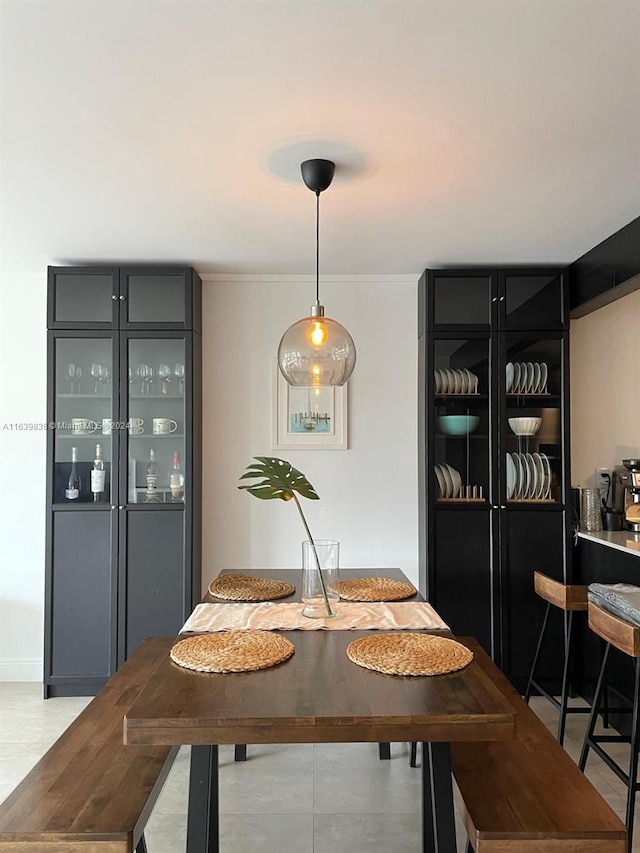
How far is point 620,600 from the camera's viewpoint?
288cm

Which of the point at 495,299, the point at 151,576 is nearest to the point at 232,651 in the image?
the point at 151,576

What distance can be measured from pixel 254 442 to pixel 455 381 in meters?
1.31

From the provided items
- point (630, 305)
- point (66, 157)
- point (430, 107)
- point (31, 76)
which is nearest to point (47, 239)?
point (66, 157)

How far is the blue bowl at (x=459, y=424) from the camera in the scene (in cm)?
413

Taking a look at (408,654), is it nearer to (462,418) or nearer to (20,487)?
(462,418)

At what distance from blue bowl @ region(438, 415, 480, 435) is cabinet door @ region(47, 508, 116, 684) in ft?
6.59

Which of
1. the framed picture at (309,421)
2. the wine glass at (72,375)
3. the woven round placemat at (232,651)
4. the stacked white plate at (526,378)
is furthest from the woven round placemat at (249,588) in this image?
the stacked white plate at (526,378)

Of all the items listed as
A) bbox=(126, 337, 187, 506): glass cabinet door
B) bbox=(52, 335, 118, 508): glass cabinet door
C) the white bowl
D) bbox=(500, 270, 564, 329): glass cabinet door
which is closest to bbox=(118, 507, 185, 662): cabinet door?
bbox=(126, 337, 187, 506): glass cabinet door

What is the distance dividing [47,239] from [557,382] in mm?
2973

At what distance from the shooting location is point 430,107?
2.17 m

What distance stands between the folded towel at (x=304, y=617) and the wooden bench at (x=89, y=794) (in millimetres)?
403

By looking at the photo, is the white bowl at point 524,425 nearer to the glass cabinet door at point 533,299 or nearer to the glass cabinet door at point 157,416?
the glass cabinet door at point 533,299

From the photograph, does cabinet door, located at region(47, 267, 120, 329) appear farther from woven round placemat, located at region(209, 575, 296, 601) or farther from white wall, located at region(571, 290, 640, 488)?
white wall, located at region(571, 290, 640, 488)

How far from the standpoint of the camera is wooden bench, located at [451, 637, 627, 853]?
1.64 m
